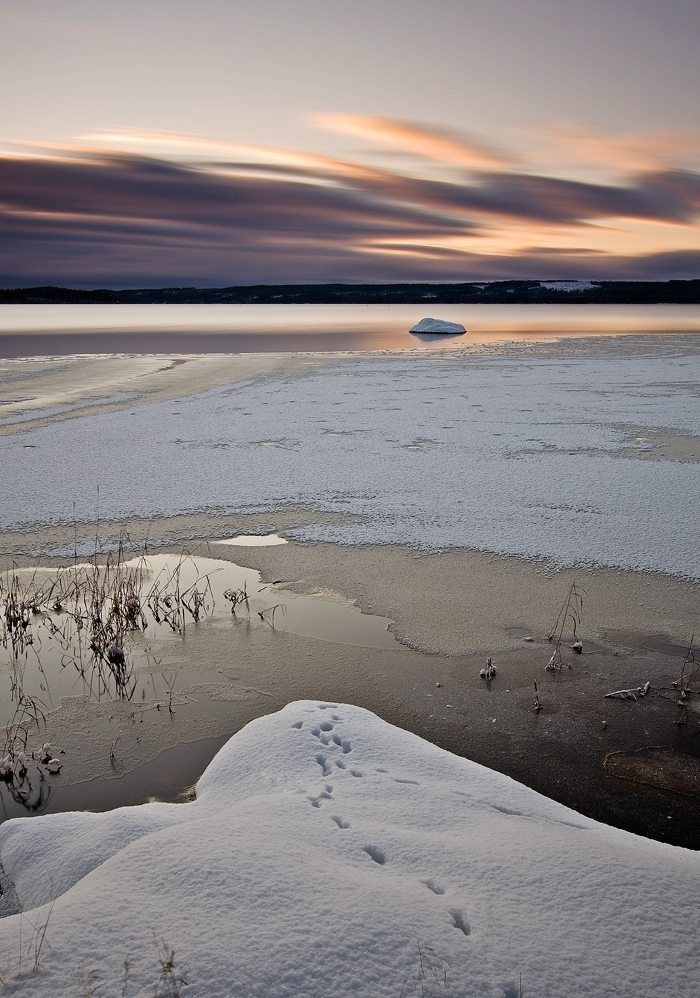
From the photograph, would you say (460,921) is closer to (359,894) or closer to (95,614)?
(359,894)

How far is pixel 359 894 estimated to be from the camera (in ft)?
5.53

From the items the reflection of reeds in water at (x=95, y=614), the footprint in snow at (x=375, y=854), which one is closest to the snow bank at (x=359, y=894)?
the footprint in snow at (x=375, y=854)

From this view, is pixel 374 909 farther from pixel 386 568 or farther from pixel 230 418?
pixel 230 418

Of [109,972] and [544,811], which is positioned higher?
[109,972]

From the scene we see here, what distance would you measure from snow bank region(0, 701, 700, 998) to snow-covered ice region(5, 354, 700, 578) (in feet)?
10.1

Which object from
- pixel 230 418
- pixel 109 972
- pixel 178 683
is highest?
pixel 230 418

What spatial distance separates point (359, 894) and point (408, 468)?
19.3 feet

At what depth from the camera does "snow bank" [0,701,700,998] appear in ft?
4.89

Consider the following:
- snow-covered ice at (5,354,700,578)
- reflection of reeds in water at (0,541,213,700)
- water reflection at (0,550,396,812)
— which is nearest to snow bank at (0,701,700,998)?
water reflection at (0,550,396,812)

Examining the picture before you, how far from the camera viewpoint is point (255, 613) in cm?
429

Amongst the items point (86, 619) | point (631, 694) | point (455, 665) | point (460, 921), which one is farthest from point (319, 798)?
point (86, 619)

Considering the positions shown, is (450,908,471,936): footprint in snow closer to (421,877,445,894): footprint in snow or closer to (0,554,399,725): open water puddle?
(421,877,445,894): footprint in snow

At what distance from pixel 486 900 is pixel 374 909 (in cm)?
31

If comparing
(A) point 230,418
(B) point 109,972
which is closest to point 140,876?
(B) point 109,972
